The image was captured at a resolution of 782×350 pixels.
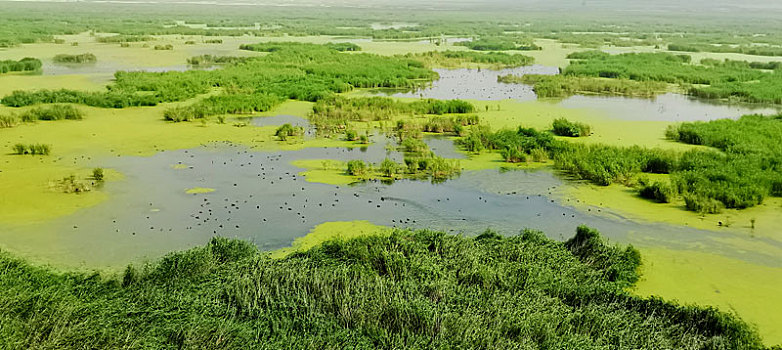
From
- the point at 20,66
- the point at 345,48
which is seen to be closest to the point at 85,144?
the point at 20,66

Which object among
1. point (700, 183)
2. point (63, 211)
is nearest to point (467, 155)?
point (700, 183)

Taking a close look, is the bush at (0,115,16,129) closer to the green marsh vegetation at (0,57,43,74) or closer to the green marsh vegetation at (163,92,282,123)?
the green marsh vegetation at (163,92,282,123)

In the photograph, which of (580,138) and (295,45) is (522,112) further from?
(295,45)

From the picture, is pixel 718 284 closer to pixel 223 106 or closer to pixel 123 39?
pixel 223 106

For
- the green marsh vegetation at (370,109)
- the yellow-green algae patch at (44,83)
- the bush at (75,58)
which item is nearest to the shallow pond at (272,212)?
the green marsh vegetation at (370,109)

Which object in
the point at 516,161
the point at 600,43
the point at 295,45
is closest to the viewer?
the point at 516,161

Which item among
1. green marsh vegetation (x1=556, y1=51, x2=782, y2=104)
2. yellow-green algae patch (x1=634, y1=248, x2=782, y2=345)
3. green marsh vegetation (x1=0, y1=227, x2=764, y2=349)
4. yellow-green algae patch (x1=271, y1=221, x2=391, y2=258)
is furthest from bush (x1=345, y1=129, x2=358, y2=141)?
green marsh vegetation (x1=556, y1=51, x2=782, y2=104)
